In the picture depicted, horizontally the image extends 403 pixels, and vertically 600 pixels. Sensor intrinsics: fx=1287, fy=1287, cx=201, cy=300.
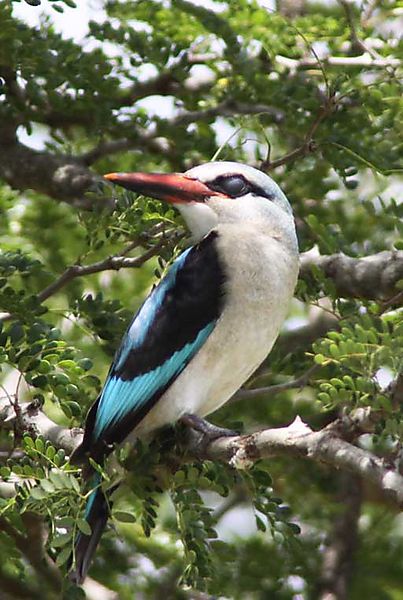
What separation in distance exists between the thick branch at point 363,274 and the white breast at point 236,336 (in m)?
0.27

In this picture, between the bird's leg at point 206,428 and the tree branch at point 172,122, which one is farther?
the tree branch at point 172,122

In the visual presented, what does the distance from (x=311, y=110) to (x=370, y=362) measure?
1497mm

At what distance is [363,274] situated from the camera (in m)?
4.02

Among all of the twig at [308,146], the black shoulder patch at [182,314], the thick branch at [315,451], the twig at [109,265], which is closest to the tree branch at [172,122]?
the twig at [308,146]

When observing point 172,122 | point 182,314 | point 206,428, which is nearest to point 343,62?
point 172,122

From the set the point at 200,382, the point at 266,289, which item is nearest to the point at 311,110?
the point at 266,289

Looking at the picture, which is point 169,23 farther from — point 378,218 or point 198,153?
point 378,218

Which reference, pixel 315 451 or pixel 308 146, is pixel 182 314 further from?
pixel 315 451

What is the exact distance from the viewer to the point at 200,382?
3666mm

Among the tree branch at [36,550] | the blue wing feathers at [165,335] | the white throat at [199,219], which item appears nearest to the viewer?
the blue wing feathers at [165,335]

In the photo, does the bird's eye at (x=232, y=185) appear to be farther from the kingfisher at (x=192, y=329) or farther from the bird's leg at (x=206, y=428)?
the bird's leg at (x=206, y=428)

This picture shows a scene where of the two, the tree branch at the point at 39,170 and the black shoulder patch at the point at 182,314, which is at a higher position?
the black shoulder patch at the point at 182,314

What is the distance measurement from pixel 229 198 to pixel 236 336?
548 mm

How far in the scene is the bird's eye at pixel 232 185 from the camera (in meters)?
4.01
